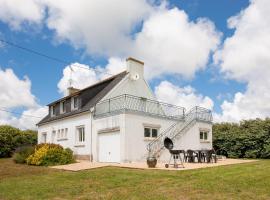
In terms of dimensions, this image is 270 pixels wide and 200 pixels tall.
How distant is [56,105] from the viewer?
3272cm

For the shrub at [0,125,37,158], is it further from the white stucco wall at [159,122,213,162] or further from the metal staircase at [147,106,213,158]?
the white stucco wall at [159,122,213,162]

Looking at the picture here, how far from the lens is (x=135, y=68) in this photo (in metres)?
27.1

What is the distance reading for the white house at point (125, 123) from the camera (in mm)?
21047

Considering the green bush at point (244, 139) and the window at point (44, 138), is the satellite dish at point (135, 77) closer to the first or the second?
the green bush at point (244, 139)

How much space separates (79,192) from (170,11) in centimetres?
832

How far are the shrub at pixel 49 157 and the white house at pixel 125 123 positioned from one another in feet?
7.59

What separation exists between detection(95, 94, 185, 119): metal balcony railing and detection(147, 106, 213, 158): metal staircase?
0.67 meters

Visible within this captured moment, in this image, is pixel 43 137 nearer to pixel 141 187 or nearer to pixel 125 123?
pixel 125 123

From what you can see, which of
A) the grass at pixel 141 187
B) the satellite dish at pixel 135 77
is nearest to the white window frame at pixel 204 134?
the satellite dish at pixel 135 77

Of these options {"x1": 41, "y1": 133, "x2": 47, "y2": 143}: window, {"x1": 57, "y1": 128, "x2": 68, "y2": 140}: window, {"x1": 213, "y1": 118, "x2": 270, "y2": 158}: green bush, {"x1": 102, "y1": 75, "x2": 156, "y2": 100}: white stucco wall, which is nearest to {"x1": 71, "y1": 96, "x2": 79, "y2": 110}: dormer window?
{"x1": 57, "y1": 128, "x2": 68, "y2": 140}: window

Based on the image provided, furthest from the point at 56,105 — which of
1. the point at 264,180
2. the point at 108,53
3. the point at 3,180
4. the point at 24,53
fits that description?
the point at 264,180

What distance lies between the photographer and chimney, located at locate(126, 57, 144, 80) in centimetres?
2653

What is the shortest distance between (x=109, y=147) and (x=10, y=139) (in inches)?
611

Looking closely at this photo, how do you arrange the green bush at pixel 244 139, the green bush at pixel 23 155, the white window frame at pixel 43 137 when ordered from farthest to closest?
1. the white window frame at pixel 43 137
2. the green bush at pixel 244 139
3. the green bush at pixel 23 155
